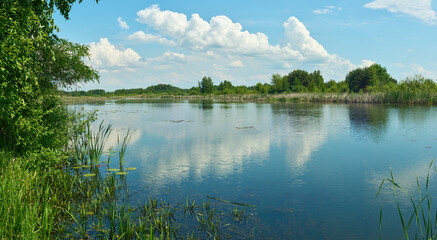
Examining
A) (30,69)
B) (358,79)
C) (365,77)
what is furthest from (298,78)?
(30,69)

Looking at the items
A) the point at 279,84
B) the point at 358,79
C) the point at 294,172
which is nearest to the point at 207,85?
the point at 279,84

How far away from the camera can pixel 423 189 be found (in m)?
8.15

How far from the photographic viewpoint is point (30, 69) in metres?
6.71

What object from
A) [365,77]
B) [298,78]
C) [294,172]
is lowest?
[294,172]

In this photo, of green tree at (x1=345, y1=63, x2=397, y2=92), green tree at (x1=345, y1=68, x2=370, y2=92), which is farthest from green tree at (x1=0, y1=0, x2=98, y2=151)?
green tree at (x1=345, y1=68, x2=370, y2=92)

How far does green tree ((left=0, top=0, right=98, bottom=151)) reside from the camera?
5.90 metres

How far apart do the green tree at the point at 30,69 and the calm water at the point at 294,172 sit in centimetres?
299

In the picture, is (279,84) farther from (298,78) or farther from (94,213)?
(94,213)

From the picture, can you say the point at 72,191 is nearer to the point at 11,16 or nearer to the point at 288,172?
the point at 11,16

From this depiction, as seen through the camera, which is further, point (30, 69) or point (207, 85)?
point (207, 85)

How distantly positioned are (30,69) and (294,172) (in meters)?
7.81

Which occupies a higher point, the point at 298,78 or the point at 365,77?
the point at 298,78

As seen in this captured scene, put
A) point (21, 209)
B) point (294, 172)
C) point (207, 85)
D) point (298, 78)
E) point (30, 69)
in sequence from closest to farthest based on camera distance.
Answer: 1. point (21, 209)
2. point (30, 69)
3. point (294, 172)
4. point (298, 78)
5. point (207, 85)

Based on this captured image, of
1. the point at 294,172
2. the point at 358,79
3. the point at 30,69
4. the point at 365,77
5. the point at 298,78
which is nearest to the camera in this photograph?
the point at 30,69
